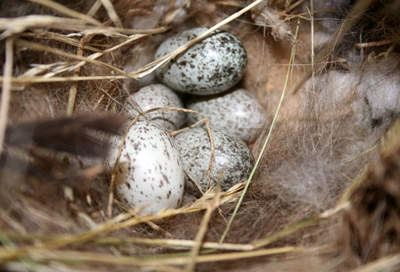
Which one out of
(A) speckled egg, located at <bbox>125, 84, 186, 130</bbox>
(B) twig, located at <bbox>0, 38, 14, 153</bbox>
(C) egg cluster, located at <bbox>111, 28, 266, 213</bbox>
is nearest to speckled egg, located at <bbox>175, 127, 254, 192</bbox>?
(C) egg cluster, located at <bbox>111, 28, 266, 213</bbox>

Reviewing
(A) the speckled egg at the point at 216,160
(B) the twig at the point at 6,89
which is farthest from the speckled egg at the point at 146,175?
(B) the twig at the point at 6,89

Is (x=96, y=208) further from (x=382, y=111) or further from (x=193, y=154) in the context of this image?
(x=382, y=111)

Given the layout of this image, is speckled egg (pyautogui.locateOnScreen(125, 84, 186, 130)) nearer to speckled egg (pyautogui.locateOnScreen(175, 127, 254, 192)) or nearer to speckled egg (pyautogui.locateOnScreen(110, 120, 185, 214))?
speckled egg (pyautogui.locateOnScreen(175, 127, 254, 192))

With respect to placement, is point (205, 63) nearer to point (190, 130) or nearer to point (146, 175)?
point (190, 130)

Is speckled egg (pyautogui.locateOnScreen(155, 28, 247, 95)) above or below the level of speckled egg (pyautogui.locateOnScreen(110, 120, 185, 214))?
above

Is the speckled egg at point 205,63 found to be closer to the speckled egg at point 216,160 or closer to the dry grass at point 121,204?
the dry grass at point 121,204

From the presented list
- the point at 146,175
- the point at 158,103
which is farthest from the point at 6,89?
the point at 158,103

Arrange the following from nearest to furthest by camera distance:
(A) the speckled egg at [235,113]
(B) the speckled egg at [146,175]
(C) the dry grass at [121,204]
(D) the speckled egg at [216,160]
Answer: (C) the dry grass at [121,204]
(B) the speckled egg at [146,175]
(D) the speckled egg at [216,160]
(A) the speckled egg at [235,113]
